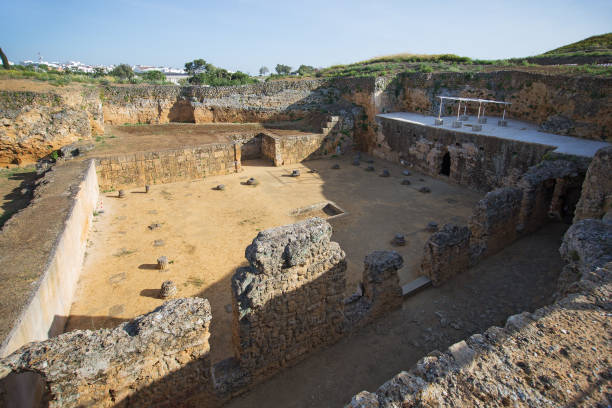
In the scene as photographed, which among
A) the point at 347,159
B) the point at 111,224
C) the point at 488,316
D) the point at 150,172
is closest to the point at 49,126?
the point at 150,172

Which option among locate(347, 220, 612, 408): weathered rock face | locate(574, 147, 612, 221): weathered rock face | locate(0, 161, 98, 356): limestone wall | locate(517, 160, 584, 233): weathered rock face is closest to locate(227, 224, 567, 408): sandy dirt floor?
locate(517, 160, 584, 233): weathered rock face

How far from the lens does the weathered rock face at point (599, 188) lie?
741cm

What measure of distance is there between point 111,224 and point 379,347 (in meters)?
9.27

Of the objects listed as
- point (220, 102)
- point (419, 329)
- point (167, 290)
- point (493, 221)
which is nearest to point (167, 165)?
point (220, 102)

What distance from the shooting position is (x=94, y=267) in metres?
8.81

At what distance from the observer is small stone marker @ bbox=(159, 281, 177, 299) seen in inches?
306

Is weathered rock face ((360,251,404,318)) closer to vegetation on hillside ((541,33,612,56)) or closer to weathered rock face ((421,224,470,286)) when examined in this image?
weathered rock face ((421,224,470,286))

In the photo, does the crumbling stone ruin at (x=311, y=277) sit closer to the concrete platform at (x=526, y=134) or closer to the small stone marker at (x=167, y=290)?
the small stone marker at (x=167, y=290)

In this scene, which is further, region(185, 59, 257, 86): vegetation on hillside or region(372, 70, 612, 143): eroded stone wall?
region(185, 59, 257, 86): vegetation on hillside

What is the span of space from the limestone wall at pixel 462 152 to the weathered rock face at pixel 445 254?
20.7ft

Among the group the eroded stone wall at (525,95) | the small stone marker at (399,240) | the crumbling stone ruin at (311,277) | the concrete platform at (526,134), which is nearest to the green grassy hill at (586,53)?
the eroded stone wall at (525,95)

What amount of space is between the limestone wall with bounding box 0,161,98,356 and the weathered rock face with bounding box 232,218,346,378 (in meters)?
3.00

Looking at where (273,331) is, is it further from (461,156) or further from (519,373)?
Result: (461,156)

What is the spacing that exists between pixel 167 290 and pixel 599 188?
990cm
